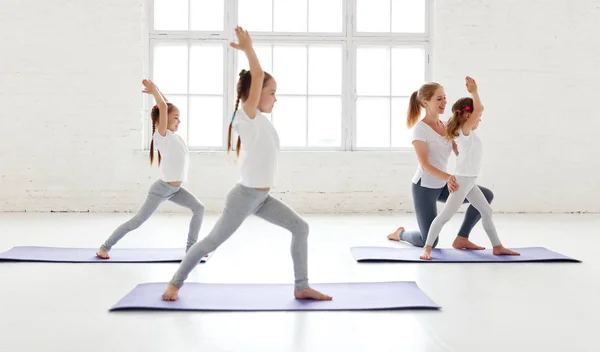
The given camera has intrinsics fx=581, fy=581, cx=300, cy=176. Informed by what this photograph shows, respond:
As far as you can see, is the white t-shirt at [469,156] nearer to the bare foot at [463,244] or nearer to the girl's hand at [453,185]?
the girl's hand at [453,185]

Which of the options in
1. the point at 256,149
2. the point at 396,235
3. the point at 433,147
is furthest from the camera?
the point at 396,235

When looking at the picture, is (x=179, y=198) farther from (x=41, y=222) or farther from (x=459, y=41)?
(x=459, y=41)

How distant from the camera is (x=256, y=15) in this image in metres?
6.79

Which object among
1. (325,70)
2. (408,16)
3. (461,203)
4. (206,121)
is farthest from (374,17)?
(461,203)

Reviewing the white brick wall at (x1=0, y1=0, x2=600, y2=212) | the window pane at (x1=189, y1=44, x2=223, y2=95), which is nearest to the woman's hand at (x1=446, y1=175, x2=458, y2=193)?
the white brick wall at (x1=0, y1=0, x2=600, y2=212)

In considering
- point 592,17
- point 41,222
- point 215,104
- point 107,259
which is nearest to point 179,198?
point 107,259

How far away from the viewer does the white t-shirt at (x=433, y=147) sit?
12.8 feet

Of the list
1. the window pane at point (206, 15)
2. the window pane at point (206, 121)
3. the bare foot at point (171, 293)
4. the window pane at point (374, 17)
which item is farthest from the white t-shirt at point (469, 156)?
the window pane at point (206, 15)

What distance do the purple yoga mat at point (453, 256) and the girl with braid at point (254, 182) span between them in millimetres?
1165

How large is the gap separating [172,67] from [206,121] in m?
0.74

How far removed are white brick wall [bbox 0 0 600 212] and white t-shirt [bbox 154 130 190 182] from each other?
303cm

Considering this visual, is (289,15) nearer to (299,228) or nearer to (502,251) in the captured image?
(502,251)

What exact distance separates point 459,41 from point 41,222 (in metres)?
4.87

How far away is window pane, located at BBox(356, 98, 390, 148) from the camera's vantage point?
6863 millimetres
